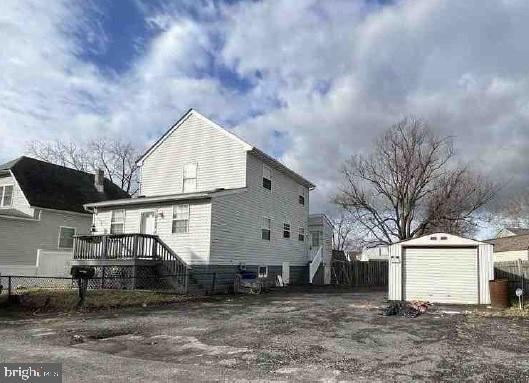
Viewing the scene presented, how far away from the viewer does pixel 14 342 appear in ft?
28.9

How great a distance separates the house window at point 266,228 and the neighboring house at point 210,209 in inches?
2.2

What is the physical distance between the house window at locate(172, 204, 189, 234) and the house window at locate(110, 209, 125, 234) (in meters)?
3.28

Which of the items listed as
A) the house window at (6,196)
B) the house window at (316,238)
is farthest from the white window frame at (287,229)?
the house window at (6,196)

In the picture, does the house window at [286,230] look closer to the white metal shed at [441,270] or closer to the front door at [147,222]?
the front door at [147,222]

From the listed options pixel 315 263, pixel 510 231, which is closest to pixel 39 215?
pixel 315 263

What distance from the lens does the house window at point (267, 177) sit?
24375 millimetres

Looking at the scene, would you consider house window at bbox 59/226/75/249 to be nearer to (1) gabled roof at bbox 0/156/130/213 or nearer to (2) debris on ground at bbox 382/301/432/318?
(1) gabled roof at bbox 0/156/130/213

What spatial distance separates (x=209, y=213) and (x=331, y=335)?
422 inches

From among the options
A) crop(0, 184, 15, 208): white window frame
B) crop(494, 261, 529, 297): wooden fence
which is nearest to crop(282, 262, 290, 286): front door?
crop(494, 261, 529, 297): wooden fence

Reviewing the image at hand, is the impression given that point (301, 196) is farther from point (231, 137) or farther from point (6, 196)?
point (6, 196)

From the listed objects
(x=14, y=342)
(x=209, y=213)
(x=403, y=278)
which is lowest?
(x=14, y=342)

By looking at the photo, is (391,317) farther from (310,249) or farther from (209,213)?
(310,249)

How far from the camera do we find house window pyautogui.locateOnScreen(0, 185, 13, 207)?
87.7 ft

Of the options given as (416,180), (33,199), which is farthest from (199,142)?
(416,180)
